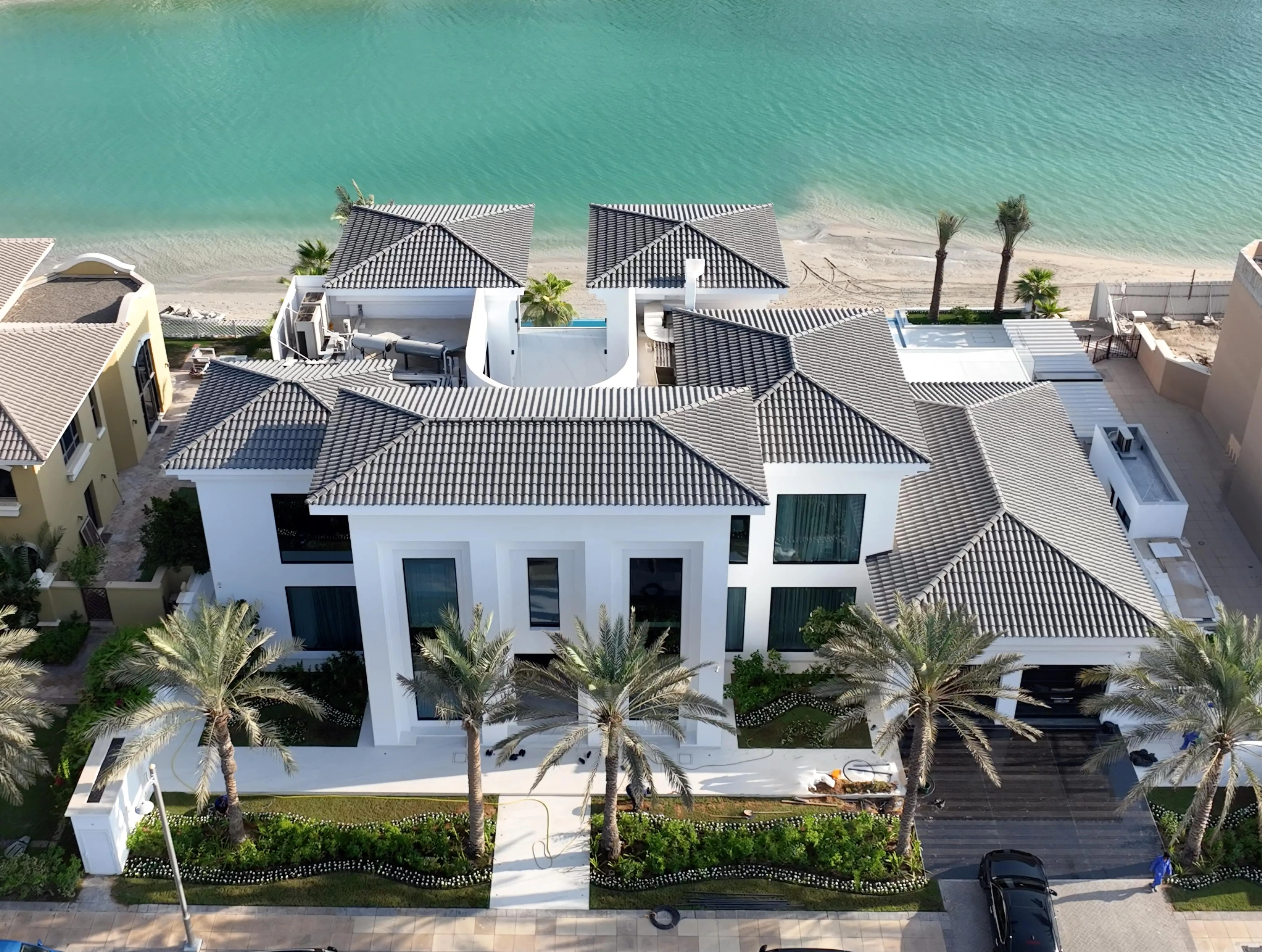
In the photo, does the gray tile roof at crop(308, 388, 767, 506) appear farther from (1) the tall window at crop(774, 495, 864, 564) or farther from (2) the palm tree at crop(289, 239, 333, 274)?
(2) the palm tree at crop(289, 239, 333, 274)

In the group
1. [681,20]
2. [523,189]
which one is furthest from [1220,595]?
[681,20]

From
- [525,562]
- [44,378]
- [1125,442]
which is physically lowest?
[1125,442]

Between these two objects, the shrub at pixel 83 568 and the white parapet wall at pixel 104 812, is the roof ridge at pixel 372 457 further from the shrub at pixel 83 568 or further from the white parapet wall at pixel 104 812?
the shrub at pixel 83 568

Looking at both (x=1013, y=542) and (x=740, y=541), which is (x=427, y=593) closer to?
(x=740, y=541)

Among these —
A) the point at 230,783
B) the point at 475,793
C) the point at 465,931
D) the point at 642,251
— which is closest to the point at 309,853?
the point at 230,783

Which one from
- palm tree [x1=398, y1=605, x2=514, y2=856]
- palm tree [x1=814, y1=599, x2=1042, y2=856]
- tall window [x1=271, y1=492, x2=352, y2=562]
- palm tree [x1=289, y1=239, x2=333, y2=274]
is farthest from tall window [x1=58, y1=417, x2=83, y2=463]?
palm tree [x1=814, y1=599, x2=1042, y2=856]

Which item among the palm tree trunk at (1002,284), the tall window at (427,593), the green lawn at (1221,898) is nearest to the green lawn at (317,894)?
the tall window at (427,593)
